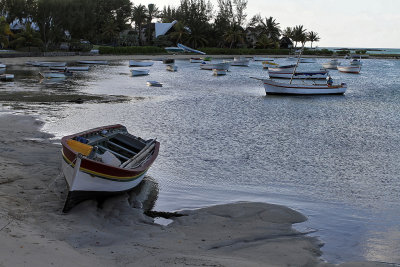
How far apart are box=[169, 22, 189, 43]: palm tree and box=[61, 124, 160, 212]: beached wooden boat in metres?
105

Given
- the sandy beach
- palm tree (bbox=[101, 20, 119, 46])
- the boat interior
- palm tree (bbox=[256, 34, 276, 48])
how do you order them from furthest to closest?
palm tree (bbox=[256, 34, 276, 48])
palm tree (bbox=[101, 20, 119, 46])
the boat interior
the sandy beach

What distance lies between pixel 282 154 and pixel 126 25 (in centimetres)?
11195

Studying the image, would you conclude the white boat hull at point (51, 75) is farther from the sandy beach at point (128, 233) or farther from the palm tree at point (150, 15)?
the palm tree at point (150, 15)

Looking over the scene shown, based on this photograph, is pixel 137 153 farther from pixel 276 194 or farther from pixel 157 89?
pixel 157 89

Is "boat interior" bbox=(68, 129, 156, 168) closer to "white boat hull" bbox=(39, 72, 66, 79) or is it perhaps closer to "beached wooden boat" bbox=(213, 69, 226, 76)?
"white boat hull" bbox=(39, 72, 66, 79)

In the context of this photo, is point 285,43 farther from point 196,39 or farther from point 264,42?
point 196,39

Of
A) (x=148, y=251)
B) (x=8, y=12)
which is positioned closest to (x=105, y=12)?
(x=8, y=12)

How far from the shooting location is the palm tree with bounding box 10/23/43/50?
81562 millimetres

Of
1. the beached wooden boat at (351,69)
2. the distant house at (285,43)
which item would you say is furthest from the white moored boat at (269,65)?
the distant house at (285,43)

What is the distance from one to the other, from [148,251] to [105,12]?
117 meters

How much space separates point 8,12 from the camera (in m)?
86.6

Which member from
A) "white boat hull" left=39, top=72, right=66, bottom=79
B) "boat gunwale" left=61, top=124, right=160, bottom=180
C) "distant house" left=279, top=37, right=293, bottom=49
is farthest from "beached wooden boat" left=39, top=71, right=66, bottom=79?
"distant house" left=279, top=37, right=293, bottom=49

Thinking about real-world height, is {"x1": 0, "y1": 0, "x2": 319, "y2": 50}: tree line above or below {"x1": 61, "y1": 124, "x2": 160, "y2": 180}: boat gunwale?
above

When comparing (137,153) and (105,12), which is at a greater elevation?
(105,12)
